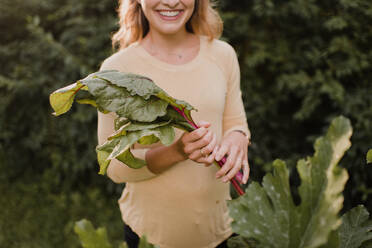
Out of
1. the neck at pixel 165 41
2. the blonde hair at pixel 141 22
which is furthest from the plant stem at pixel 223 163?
the blonde hair at pixel 141 22

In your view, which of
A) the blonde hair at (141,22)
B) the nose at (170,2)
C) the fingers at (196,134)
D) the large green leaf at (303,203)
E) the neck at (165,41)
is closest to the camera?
the large green leaf at (303,203)

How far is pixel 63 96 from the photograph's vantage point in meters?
0.92

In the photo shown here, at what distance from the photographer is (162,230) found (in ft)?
4.46

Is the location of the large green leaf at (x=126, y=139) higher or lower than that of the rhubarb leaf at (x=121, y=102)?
lower

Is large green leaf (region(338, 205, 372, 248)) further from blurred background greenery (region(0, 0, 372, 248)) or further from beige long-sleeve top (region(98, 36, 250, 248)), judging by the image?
blurred background greenery (region(0, 0, 372, 248))

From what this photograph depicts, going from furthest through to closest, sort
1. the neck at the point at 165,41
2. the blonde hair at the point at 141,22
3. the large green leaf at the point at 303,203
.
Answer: the blonde hair at the point at 141,22, the neck at the point at 165,41, the large green leaf at the point at 303,203

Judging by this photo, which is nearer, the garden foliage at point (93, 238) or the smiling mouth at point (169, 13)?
the garden foliage at point (93, 238)

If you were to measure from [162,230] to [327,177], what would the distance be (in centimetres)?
83

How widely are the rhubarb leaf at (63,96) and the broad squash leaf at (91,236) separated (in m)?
0.35

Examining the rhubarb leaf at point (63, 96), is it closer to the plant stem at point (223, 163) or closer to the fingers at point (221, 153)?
the plant stem at point (223, 163)

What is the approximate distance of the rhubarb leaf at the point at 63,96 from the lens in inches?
34.9

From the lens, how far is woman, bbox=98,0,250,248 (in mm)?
1284

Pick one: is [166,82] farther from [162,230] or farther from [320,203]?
[320,203]

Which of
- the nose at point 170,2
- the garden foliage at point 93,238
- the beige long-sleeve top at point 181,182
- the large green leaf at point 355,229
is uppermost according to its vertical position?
the nose at point 170,2
